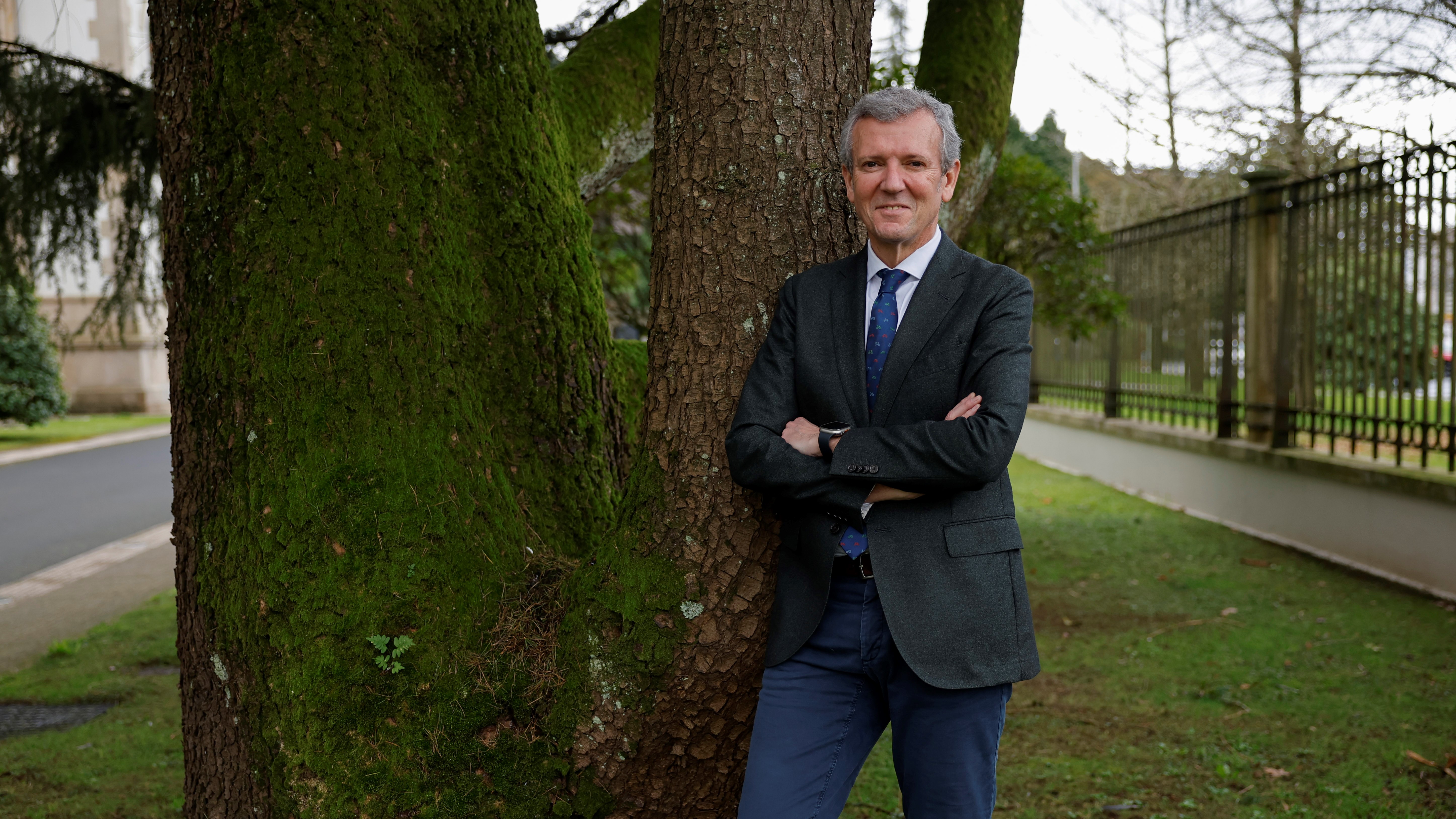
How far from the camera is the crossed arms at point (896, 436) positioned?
80.9 inches

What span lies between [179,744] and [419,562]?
2.68 metres

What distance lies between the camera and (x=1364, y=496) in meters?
6.94

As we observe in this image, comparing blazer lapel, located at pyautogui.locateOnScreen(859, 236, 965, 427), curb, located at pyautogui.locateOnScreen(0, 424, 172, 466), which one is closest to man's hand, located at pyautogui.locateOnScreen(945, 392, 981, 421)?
blazer lapel, located at pyautogui.locateOnScreen(859, 236, 965, 427)

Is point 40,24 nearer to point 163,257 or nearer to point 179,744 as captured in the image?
point 179,744

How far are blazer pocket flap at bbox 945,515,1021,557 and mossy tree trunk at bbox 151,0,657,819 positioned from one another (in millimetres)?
1006

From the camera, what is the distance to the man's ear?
2.35 metres

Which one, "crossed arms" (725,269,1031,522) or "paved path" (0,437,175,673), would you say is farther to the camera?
"paved path" (0,437,175,673)

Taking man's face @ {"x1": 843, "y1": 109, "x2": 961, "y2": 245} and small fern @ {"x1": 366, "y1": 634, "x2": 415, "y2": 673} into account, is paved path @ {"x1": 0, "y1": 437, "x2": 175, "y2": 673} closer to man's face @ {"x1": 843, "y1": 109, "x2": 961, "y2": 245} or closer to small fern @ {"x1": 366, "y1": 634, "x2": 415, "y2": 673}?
small fern @ {"x1": 366, "y1": 634, "x2": 415, "y2": 673}

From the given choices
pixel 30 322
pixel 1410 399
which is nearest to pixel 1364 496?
pixel 1410 399

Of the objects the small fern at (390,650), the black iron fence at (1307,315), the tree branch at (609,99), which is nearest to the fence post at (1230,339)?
the black iron fence at (1307,315)

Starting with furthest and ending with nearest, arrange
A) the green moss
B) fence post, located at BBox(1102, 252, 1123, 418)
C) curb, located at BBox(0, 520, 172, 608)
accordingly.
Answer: fence post, located at BBox(1102, 252, 1123, 418)
curb, located at BBox(0, 520, 172, 608)
the green moss

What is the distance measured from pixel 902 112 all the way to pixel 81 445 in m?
19.3

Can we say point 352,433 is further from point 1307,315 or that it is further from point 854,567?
point 1307,315

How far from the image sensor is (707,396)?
247 centimetres
